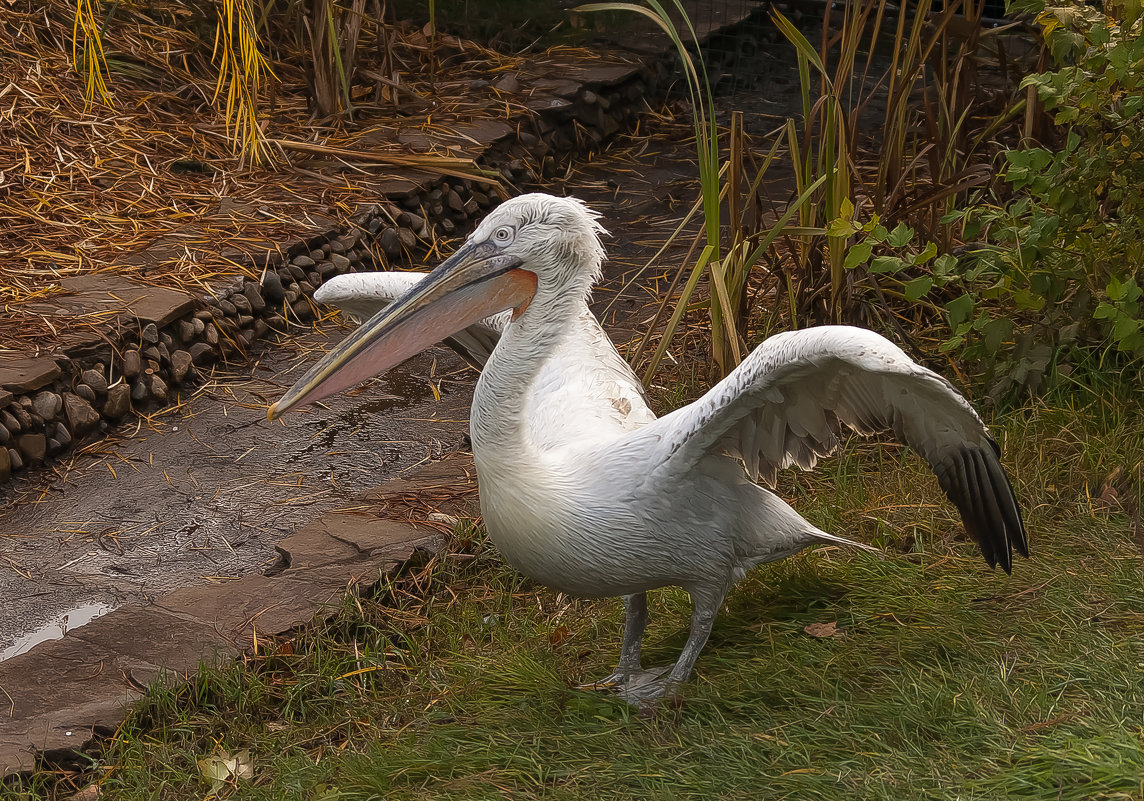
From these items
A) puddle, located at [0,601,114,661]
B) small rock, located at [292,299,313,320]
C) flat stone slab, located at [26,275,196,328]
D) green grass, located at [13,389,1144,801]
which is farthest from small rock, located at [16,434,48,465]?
green grass, located at [13,389,1144,801]

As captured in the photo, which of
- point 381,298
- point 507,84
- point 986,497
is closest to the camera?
point 986,497

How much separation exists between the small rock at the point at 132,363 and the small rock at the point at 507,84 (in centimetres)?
309

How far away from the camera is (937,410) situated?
2547 mm

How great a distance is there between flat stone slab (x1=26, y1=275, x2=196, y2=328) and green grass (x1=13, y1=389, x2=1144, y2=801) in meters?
1.78

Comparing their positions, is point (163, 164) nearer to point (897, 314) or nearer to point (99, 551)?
point (99, 551)

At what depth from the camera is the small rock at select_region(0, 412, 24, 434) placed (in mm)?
4094

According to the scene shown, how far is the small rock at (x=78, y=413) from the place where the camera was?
4.34 meters

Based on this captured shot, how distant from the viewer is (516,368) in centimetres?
274

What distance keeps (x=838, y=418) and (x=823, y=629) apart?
2.04 ft

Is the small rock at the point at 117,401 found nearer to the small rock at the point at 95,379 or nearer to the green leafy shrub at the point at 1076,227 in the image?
the small rock at the point at 95,379

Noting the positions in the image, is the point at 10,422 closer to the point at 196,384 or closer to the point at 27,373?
the point at 27,373

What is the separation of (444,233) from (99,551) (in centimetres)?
271

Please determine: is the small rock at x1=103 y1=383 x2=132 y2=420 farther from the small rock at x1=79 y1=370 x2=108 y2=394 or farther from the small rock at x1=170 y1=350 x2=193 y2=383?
the small rock at x1=170 y1=350 x2=193 y2=383

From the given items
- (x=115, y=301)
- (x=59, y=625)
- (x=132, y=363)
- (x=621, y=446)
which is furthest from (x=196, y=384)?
(x=621, y=446)
